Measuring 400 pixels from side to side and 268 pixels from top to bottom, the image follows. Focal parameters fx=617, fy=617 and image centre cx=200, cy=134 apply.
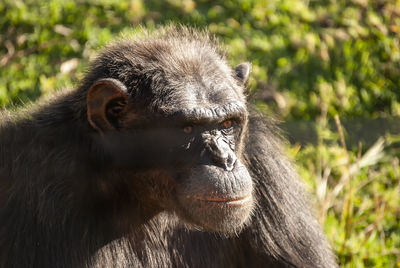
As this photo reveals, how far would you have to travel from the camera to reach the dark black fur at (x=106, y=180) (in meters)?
3.93

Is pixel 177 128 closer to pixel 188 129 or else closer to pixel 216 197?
pixel 188 129

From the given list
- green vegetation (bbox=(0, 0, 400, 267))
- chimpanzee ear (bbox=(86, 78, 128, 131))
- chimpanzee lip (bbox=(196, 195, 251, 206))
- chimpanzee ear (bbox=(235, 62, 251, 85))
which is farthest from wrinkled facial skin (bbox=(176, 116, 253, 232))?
green vegetation (bbox=(0, 0, 400, 267))

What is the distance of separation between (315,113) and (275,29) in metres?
1.45

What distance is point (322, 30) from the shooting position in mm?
8859

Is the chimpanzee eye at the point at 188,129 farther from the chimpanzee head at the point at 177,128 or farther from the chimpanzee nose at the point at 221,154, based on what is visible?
the chimpanzee nose at the point at 221,154

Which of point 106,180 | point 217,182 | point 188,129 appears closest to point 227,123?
point 188,129

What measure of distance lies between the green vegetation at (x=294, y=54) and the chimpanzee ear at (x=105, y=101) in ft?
10.8

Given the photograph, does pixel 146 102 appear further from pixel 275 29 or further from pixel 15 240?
pixel 275 29

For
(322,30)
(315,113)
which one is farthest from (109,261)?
(322,30)

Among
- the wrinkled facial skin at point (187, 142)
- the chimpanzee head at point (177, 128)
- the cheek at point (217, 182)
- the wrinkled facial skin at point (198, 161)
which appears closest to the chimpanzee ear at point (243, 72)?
the chimpanzee head at point (177, 128)

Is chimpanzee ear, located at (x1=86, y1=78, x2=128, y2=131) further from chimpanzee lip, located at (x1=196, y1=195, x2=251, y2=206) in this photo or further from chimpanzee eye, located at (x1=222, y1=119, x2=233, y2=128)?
chimpanzee lip, located at (x1=196, y1=195, x2=251, y2=206)

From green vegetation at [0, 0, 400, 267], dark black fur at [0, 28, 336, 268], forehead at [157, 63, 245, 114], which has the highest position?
forehead at [157, 63, 245, 114]

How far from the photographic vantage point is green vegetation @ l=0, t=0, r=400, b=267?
720 centimetres

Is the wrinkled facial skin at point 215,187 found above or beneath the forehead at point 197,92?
beneath
